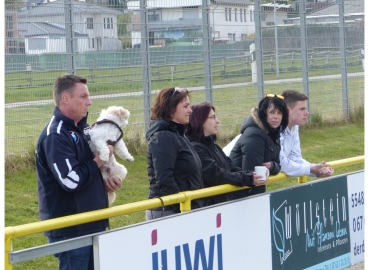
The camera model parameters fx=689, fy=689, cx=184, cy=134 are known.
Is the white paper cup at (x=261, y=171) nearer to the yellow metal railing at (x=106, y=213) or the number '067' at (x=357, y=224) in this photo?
the yellow metal railing at (x=106, y=213)

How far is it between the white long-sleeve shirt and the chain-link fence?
4.00 meters

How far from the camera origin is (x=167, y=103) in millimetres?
4918

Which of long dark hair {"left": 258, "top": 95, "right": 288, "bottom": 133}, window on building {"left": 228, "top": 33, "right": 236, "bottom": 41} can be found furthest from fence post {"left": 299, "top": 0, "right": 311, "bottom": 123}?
long dark hair {"left": 258, "top": 95, "right": 288, "bottom": 133}

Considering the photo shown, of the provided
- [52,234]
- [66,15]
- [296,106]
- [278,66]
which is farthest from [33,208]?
[278,66]

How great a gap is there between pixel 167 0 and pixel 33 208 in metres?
4.50

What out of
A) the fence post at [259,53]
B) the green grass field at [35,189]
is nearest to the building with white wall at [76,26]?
the green grass field at [35,189]

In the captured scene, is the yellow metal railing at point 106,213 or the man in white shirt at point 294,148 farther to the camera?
the man in white shirt at point 294,148

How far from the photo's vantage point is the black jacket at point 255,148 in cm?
546

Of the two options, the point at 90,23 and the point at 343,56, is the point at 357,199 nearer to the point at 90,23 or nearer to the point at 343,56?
the point at 90,23

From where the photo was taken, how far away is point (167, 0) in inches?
433

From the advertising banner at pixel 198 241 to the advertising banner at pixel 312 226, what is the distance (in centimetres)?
18

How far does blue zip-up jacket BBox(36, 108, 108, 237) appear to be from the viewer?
157 inches

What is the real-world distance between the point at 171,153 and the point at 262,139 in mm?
1075

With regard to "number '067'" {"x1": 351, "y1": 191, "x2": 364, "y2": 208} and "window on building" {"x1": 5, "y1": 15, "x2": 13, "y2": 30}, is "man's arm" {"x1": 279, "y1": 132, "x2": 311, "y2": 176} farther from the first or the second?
"window on building" {"x1": 5, "y1": 15, "x2": 13, "y2": 30}
